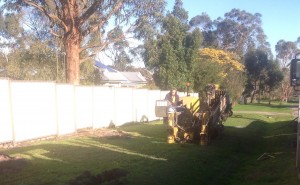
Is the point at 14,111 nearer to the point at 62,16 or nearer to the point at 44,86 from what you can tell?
the point at 44,86

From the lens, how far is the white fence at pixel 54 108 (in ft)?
41.7

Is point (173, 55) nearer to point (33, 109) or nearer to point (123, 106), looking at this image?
point (123, 106)

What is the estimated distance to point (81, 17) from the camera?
73.8 feet

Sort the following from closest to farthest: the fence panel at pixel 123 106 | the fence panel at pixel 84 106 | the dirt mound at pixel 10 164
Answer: the dirt mound at pixel 10 164 → the fence panel at pixel 84 106 → the fence panel at pixel 123 106

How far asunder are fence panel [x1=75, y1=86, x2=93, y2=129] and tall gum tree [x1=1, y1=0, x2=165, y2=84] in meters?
4.39

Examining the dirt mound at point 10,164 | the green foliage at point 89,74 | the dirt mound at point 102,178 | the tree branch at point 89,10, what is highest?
the tree branch at point 89,10

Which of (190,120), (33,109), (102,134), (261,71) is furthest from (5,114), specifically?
(261,71)

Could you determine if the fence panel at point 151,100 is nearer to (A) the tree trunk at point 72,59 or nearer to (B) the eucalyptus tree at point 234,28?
(A) the tree trunk at point 72,59

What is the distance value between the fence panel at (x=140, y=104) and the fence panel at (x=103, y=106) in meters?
3.38

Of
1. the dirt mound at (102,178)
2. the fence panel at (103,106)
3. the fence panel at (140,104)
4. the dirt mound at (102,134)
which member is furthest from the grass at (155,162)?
the fence panel at (140,104)

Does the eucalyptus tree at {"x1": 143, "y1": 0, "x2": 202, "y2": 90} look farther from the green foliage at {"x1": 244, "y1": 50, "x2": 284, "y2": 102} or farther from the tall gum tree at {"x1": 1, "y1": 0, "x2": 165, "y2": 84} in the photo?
the green foliage at {"x1": 244, "y1": 50, "x2": 284, "y2": 102}

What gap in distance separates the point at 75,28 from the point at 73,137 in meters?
Result: 9.26

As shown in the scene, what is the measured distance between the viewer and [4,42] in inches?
2088

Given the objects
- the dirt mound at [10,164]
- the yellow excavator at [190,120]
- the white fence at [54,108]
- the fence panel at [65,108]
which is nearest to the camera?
the dirt mound at [10,164]
